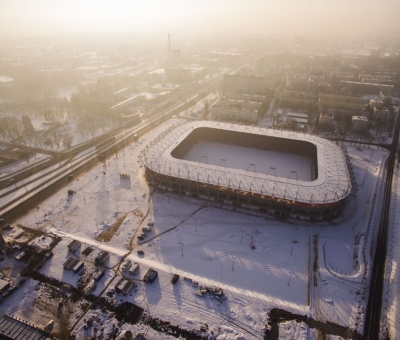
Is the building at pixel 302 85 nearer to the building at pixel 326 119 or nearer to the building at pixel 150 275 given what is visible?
the building at pixel 326 119

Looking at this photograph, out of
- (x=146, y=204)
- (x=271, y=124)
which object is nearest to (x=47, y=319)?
(x=146, y=204)

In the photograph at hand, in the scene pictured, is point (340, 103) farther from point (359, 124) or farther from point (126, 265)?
point (126, 265)

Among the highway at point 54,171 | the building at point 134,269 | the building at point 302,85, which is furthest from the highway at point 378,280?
the building at point 302,85

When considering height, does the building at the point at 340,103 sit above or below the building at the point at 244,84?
below

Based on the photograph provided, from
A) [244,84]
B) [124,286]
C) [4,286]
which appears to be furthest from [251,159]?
[244,84]

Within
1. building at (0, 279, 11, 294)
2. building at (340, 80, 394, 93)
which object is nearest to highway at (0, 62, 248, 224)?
building at (0, 279, 11, 294)

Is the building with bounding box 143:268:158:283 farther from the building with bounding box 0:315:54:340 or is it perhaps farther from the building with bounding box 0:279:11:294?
the building with bounding box 0:279:11:294
